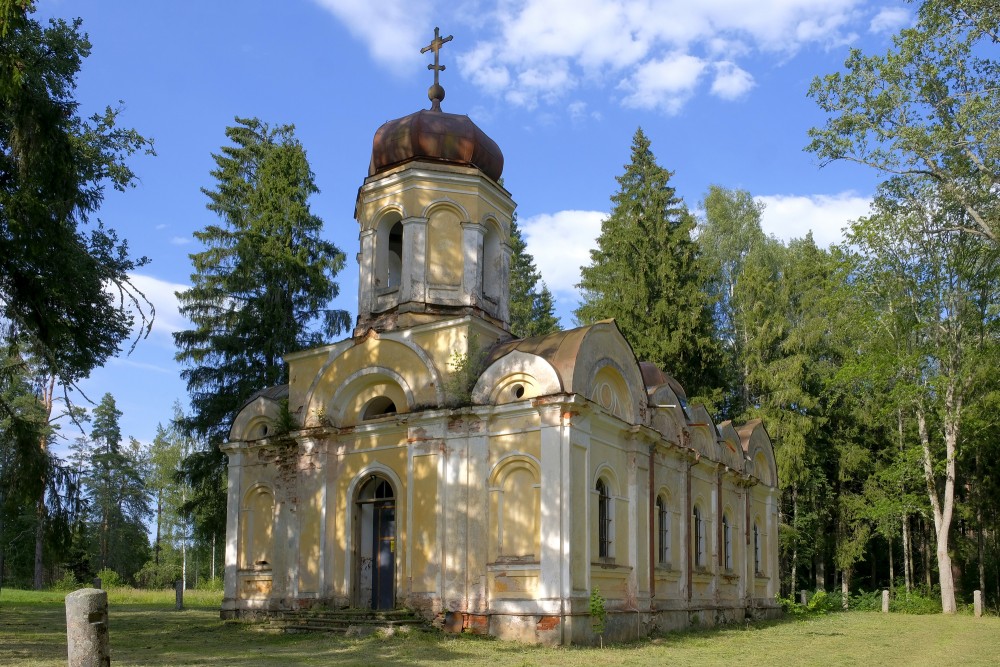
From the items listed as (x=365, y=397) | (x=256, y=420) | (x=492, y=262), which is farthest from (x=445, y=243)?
(x=256, y=420)

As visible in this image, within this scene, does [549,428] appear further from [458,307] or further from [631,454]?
[458,307]

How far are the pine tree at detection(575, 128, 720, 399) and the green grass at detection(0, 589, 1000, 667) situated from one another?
41.7 feet

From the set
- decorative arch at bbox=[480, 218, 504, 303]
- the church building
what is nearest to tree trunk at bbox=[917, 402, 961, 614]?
the church building

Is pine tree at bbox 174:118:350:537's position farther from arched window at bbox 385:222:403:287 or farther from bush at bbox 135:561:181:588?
bush at bbox 135:561:181:588

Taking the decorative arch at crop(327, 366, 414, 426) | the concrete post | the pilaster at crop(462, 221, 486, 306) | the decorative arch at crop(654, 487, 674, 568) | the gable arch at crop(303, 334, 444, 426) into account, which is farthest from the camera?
the decorative arch at crop(654, 487, 674, 568)

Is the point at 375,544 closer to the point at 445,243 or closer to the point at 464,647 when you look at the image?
the point at 464,647

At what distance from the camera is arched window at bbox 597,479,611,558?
16750 mm

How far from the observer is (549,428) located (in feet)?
51.2

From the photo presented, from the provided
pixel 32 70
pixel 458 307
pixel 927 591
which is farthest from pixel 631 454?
pixel 927 591

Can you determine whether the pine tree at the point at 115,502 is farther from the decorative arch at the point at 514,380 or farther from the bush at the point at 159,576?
the decorative arch at the point at 514,380

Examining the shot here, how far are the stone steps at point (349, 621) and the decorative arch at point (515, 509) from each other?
186 centimetres

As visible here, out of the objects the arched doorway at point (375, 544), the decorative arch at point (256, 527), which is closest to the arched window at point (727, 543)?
the arched doorway at point (375, 544)

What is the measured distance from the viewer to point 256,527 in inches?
778

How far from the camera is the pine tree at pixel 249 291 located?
26.7 metres
